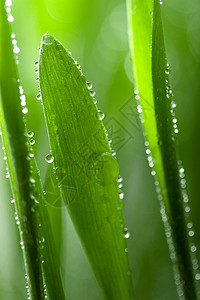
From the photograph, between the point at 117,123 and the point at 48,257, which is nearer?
the point at 48,257

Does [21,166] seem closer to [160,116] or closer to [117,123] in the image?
A: [160,116]

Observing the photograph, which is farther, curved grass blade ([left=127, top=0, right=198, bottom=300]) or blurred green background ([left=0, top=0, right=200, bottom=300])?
blurred green background ([left=0, top=0, right=200, bottom=300])

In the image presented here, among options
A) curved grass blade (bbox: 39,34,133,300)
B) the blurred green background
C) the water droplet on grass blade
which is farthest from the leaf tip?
the blurred green background

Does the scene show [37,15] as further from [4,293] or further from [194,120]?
[4,293]

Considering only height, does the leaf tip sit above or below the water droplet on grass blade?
above

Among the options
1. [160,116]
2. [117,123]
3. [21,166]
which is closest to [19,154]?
[21,166]

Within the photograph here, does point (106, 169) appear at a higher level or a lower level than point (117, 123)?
lower

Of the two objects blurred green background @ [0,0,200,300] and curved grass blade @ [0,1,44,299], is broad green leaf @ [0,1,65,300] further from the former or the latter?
blurred green background @ [0,0,200,300]
